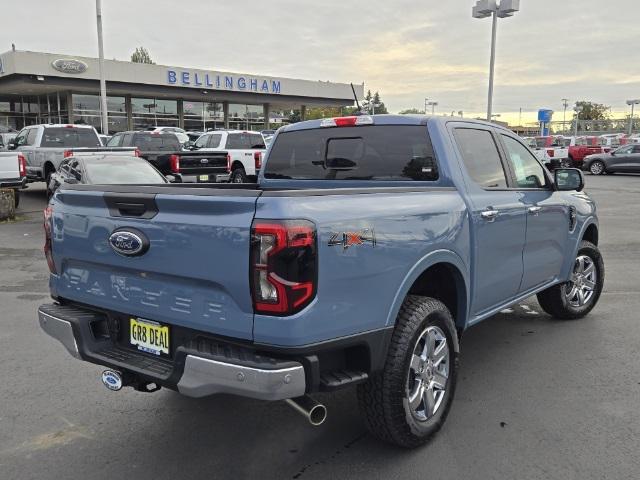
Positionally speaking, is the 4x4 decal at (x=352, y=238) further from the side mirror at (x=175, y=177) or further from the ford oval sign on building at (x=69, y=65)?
the ford oval sign on building at (x=69, y=65)

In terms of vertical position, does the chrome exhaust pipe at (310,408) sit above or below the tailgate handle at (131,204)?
below

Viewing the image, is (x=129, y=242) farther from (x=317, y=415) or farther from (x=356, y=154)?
(x=356, y=154)

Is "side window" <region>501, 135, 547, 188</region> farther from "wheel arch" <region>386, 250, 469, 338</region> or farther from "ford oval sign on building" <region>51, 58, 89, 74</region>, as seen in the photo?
"ford oval sign on building" <region>51, 58, 89, 74</region>

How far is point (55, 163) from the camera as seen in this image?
15.3m

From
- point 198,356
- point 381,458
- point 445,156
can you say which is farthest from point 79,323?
point 445,156

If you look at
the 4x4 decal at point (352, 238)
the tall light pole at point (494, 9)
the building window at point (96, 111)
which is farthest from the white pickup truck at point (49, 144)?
the building window at point (96, 111)

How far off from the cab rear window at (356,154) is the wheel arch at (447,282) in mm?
682

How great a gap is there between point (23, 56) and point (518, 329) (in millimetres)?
33510

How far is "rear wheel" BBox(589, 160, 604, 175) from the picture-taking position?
29.1m

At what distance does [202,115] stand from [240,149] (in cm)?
2851

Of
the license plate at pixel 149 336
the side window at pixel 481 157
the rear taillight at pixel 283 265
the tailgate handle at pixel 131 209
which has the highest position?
the side window at pixel 481 157

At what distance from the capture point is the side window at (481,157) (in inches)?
165

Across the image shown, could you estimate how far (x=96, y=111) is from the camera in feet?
128

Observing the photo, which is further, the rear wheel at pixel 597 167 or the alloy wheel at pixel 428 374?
the rear wheel at pixel 597 167
